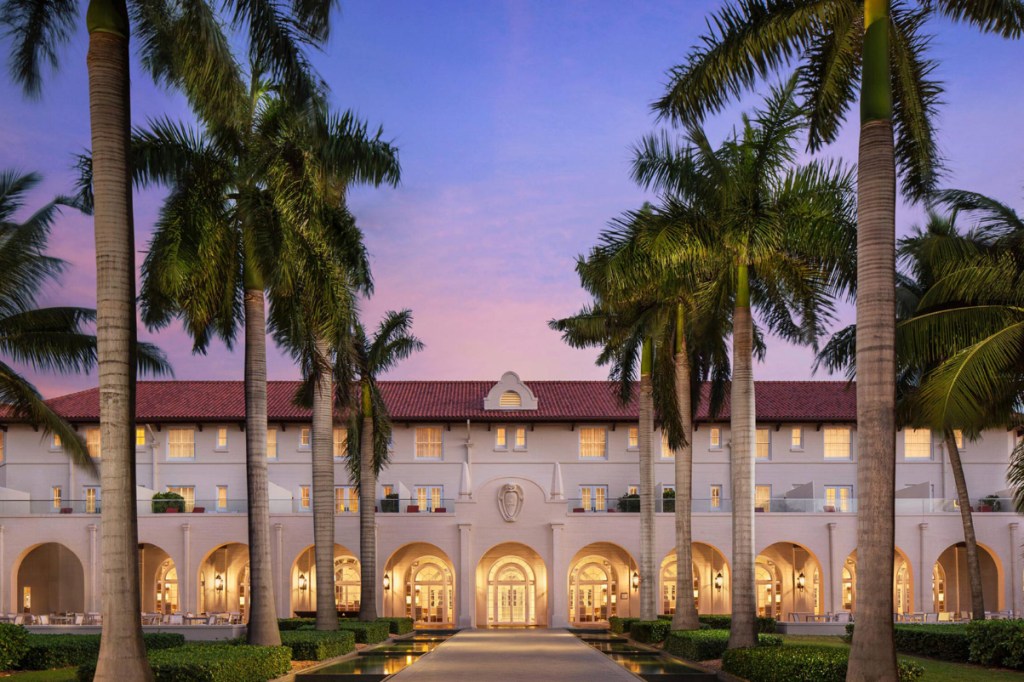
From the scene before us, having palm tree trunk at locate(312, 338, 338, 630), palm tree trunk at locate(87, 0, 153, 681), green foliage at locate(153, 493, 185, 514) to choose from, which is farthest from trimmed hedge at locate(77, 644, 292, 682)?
green foliage at locate(153, 493, 185, 514)

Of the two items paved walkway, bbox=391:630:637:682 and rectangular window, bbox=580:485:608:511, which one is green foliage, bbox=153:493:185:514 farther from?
rectangular window, bbox=580:485:608:511

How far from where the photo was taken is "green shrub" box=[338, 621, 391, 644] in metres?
33.0

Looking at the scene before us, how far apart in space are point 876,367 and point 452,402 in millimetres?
40924

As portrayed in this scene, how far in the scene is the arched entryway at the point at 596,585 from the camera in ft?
175

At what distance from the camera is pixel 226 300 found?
2631 centimetres

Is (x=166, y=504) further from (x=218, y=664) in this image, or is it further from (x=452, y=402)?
(x=218, y=664)

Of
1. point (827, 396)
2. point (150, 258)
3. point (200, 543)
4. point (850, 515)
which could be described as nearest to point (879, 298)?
point (150, 258)

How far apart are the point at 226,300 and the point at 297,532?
23213 mm

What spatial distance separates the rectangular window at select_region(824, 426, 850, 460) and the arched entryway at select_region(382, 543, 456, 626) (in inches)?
742

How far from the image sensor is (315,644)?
25844mm

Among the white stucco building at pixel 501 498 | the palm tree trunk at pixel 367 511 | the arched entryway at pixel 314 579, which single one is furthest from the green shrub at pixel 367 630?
the arched entryway at pixel 314 579

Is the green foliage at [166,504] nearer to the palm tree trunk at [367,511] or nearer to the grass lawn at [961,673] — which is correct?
the palm tree trunk at [367,511]

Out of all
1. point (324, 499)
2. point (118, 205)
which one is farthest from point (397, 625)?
point (118, 205)

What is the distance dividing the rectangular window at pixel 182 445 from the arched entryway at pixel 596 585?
61.8 feet
